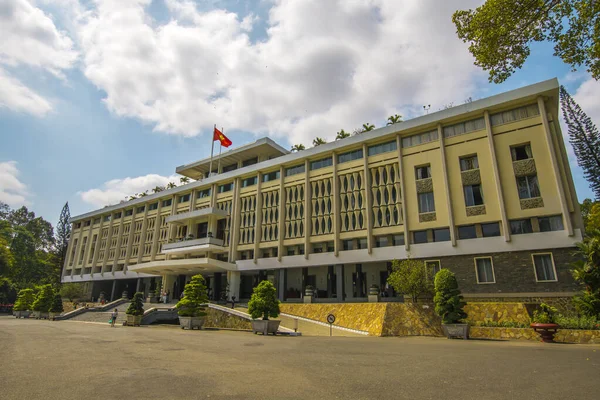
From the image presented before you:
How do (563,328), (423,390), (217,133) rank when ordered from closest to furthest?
1. (423,390)
2. (563,328)
3. (217,133)

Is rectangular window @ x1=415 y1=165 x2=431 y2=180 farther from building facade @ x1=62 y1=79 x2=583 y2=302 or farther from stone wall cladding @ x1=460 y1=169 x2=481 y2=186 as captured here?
stone wall cladding @ x1=460 y1=169 x2=481 y2=186

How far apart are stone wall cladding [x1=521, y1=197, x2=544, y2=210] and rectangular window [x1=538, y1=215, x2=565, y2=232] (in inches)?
38.6

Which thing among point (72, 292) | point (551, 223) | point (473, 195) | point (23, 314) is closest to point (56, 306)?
point (23, 314)

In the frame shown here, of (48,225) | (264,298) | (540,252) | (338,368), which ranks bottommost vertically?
(338,368)

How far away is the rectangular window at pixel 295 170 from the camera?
3811 centimetres

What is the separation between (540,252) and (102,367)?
26.3m

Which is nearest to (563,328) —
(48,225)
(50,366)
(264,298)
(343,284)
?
(264,298)

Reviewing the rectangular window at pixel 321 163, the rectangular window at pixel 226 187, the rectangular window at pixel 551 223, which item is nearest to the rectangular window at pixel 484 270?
the rectangular window at pixel 551 223

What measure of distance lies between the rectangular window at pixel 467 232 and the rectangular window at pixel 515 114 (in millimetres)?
8440

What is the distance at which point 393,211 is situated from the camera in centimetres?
3083

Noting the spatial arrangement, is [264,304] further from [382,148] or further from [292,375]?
[382,148]

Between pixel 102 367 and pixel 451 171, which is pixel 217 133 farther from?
pixel 102 367

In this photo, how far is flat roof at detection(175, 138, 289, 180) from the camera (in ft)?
144

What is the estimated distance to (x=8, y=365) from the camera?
345 inches
